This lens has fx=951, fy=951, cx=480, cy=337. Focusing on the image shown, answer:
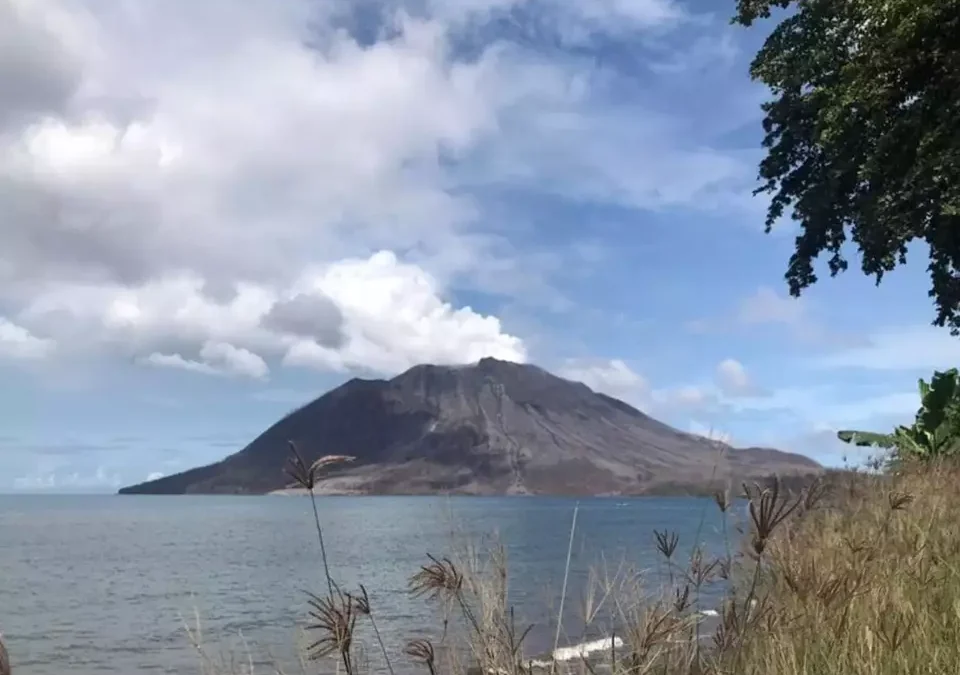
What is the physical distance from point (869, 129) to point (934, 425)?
643 centimetres

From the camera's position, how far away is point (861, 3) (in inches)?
519

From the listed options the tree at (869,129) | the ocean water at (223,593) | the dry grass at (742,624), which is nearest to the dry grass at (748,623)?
the dry grass at (742,624)

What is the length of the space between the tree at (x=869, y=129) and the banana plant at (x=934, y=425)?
1.31m

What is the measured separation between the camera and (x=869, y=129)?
15047mm

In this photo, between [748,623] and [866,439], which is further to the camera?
[866,439]

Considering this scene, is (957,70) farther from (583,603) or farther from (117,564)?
(117,564)

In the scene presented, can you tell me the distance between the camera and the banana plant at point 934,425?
17.6 m

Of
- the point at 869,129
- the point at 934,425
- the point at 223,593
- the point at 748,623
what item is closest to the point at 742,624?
the point at 748,623

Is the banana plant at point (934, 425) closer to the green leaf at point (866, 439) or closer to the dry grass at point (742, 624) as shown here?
the green leaf at point (866, 439)

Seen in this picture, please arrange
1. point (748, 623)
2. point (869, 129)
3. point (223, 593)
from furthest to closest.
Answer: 1. point (223, 593)
2. point (869, 129)
3. point (748, 623)

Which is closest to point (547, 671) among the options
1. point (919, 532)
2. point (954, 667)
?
point (954, 667)

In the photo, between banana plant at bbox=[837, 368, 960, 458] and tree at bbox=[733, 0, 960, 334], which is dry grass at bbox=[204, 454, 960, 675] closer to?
tree at bbox=[733, 0, 960, 334]

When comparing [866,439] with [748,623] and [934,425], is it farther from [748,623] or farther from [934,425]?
[748,623]

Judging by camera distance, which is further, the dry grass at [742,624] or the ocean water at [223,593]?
the ocean water at [223,593]
